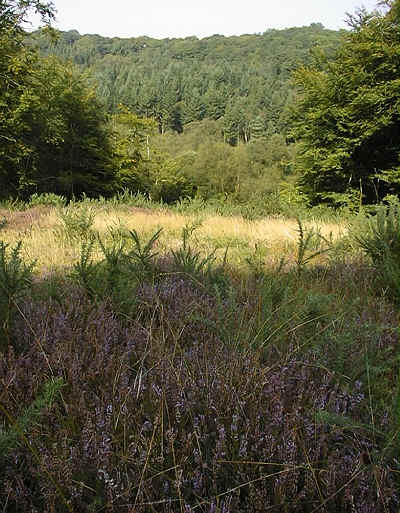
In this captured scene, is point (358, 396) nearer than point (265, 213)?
Yes

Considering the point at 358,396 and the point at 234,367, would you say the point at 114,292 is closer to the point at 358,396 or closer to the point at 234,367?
the point at 234,367

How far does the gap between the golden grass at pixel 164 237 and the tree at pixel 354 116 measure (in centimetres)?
1027

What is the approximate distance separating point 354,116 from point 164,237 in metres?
14.6

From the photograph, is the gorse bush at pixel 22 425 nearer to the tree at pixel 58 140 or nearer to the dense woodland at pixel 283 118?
the dense woodland at pixel 283 118

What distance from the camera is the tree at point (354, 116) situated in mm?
17000

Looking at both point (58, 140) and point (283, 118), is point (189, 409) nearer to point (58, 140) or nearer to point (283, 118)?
point (58, 140)

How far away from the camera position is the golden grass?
559 centimetres

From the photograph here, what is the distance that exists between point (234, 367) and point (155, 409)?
0.39m

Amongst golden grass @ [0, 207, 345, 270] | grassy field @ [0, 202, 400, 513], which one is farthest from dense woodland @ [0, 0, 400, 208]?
grassy field @ [0, 202, 400, 513]

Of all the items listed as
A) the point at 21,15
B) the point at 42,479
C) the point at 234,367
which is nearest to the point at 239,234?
the point at 234,367

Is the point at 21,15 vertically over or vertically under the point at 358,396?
over

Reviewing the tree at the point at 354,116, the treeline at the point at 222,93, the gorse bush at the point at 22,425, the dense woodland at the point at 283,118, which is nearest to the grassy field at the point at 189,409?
the gorse bush at the point at 22,425

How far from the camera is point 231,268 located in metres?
4.68

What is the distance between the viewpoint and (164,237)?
7645 mm
